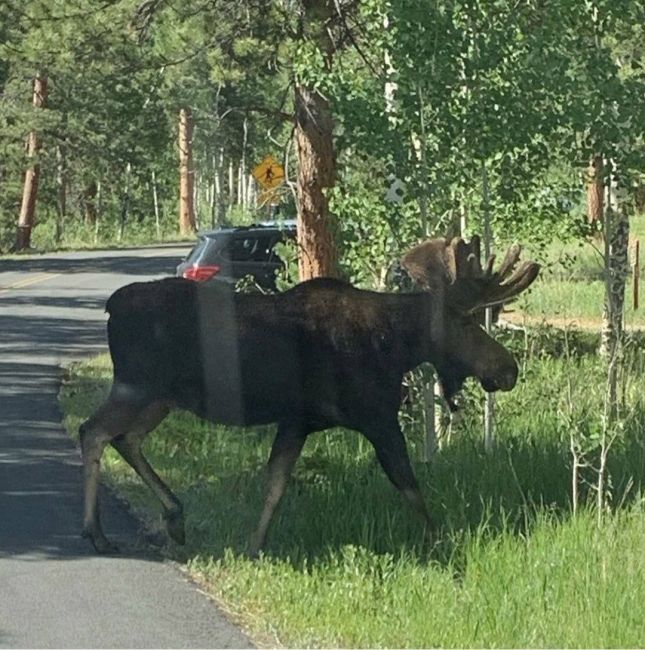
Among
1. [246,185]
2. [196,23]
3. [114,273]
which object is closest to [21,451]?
[196,23]

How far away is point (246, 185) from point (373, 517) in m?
77.6

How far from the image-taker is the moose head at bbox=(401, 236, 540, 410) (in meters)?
9.79

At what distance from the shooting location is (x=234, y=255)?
28109mm

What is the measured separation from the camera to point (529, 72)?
11508 millimetres

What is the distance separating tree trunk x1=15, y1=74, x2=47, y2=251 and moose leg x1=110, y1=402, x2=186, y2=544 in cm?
4866

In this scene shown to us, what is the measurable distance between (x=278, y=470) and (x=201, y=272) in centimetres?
1800

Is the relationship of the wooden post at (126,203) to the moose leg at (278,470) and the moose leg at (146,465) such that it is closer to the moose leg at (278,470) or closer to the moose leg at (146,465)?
the moose leg at (146,465)

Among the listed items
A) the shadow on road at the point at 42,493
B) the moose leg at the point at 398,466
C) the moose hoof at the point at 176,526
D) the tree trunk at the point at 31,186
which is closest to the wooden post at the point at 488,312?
the moose leg at the point at 398,466

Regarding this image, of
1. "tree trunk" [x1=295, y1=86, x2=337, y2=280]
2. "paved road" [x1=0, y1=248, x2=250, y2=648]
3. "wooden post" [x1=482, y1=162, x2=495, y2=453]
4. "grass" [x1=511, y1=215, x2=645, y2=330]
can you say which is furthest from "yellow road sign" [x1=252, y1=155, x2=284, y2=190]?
"wooden post" [x1=482, y1=162, x2=495, y2=453]

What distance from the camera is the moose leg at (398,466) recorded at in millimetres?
9625

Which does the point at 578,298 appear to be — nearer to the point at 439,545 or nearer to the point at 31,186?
the point at 439,545

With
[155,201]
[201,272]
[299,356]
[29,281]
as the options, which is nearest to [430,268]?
[299,356]

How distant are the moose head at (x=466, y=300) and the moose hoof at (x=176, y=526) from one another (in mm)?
1730

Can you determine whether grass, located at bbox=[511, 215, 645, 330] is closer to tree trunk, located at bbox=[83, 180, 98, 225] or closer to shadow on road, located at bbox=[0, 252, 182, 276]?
shadow on road, located at bbox=[0, 252, 182, 276]
